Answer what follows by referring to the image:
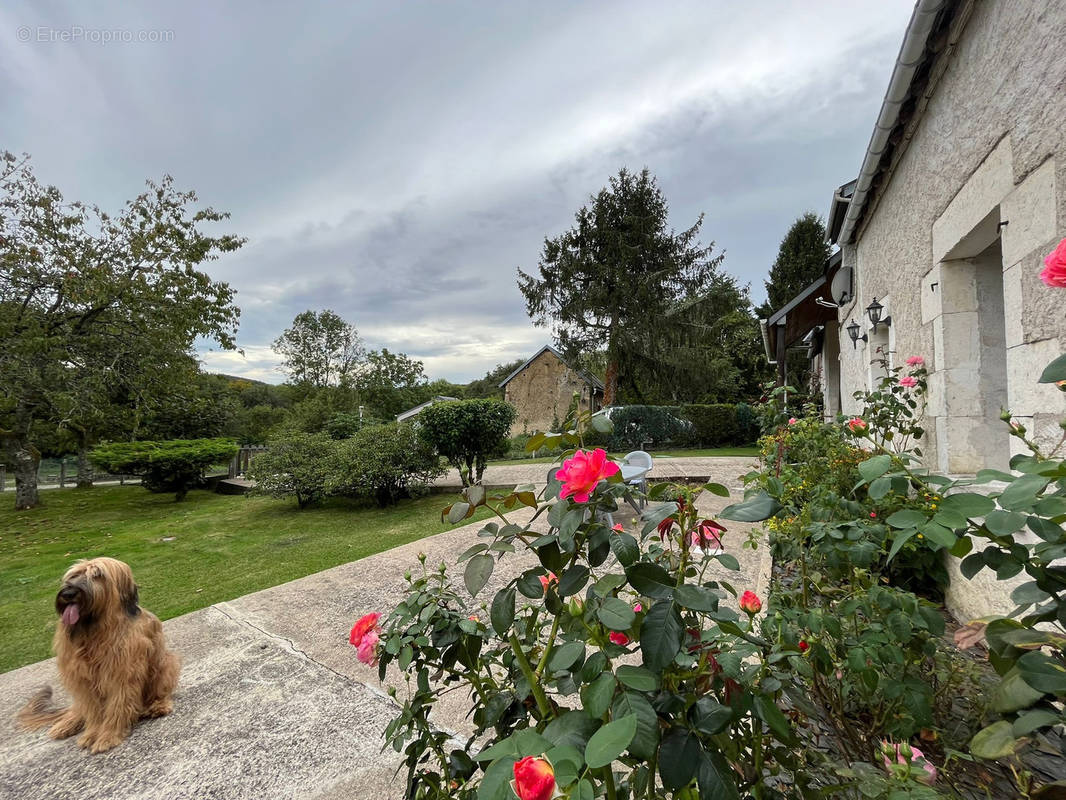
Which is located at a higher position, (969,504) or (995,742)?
(969,504)

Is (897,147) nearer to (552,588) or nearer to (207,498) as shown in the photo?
(552,588)

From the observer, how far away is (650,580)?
77cm

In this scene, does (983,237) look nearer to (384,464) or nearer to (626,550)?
(626,550)

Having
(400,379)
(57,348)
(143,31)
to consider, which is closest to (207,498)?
(57,348)

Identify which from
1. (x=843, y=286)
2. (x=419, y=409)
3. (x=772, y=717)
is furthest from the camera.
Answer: (x=419, y=409)

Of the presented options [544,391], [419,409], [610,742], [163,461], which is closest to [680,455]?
[419,409]

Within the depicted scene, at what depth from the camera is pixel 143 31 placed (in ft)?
16.1

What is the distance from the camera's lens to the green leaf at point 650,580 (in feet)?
2.45

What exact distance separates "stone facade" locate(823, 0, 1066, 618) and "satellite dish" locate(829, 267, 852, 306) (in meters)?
1.44

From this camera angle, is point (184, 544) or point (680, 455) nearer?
point (184, 544)

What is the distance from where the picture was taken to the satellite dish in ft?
17.8

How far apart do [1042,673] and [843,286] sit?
6040 mm

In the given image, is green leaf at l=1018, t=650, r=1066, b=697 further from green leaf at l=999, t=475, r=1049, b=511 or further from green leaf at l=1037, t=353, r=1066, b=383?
green leaf at l=1037, t=353, r=1066, b=383

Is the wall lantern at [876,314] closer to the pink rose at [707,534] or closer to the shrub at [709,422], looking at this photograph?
the pink rose at [707,534]
